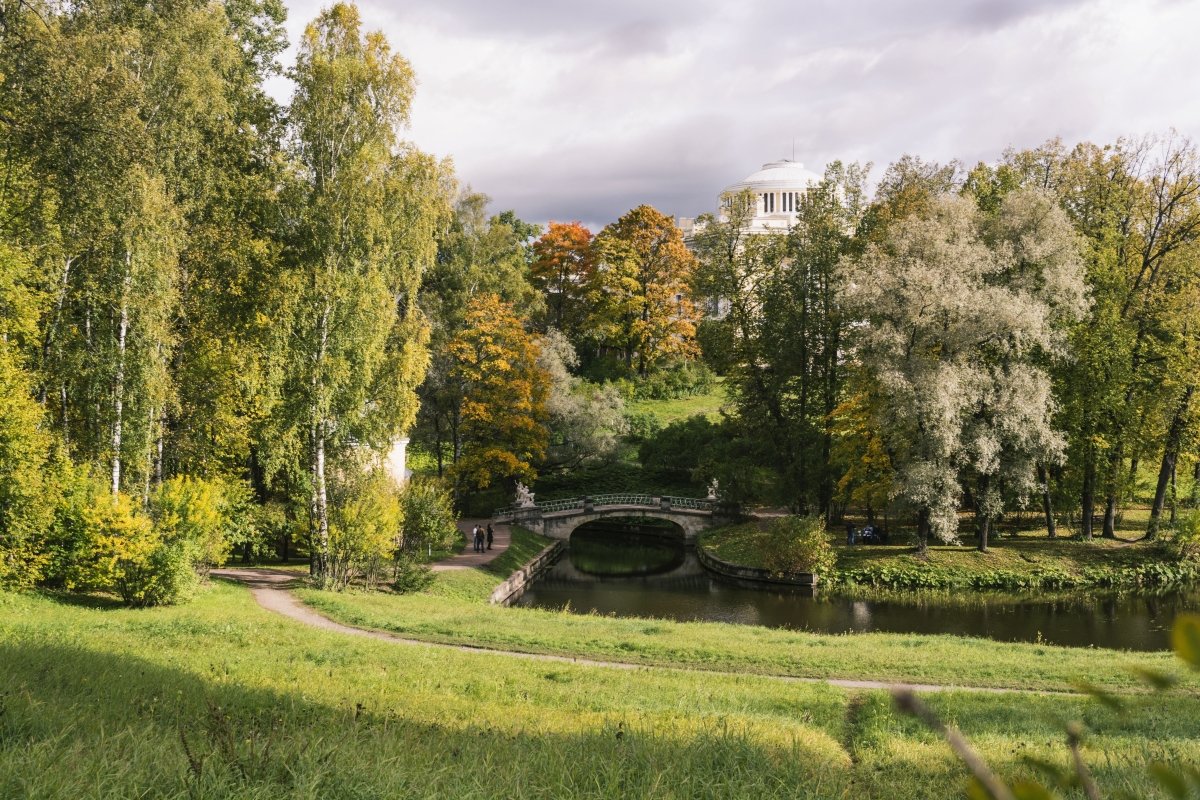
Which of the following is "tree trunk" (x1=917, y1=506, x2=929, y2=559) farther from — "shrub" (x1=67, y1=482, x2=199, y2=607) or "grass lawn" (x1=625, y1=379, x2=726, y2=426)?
"shrub" (x1=67, y1=482, x2=199, y2=607)

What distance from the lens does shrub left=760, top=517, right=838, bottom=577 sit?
32062mm

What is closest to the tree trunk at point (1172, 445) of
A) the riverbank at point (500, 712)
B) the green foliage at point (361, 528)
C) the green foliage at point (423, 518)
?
the riverbank at point (500, 712)

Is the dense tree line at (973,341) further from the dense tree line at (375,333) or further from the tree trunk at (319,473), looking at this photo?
the tree trunk at (319,473)

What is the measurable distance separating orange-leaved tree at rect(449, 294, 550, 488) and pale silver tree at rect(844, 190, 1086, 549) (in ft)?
55.7

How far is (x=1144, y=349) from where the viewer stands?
3462cm

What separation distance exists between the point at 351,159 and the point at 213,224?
4282 millimetres

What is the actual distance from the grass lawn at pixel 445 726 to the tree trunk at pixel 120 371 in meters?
4.46

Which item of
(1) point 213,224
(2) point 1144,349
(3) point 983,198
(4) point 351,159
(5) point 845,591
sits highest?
(3) point 983,198

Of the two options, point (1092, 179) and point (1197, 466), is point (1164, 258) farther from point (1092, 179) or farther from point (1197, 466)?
point (1197, 466)

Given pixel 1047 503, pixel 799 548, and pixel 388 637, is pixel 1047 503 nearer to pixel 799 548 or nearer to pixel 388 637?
pixel 799 548

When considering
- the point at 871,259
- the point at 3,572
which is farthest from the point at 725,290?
the point at 3,572

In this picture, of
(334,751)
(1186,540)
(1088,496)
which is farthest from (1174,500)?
(334,751)

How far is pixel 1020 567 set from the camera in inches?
1228

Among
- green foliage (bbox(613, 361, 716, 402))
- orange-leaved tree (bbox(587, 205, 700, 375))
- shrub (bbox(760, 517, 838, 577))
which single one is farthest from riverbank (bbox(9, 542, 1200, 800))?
orange-leaved tree (bbox(587, 205, 700, 375))
